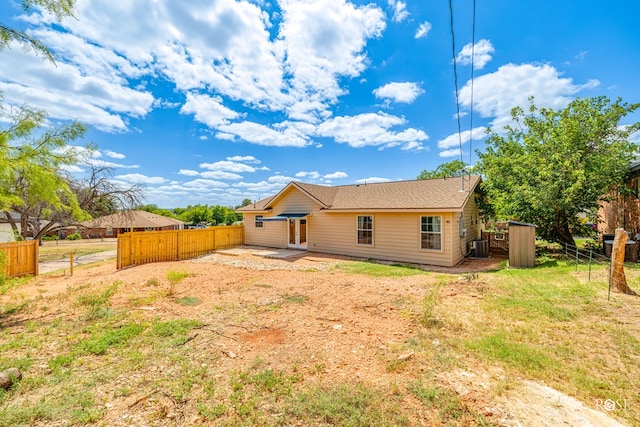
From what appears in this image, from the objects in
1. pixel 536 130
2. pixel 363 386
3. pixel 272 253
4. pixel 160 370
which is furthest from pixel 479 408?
pixel 536 130

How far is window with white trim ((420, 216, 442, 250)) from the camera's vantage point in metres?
11.7

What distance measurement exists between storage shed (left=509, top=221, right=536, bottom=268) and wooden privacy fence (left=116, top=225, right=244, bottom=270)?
607 inches

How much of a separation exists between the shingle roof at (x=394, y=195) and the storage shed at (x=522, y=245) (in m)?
2.30

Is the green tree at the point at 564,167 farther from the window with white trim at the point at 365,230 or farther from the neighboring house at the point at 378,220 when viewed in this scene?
the window with white trim at the point at 365,230

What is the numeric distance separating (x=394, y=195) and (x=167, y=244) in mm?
12017

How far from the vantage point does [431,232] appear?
11.9 metres

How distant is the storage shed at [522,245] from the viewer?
34.5ft

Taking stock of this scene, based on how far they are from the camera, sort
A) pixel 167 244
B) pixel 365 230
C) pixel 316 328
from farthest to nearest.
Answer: pixel 365 230
pixel 167 244
pixel 316 328

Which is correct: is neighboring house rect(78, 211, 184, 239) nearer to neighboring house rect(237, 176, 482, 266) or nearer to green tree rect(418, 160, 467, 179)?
neighboring house rect(237, 176, 482, 266)

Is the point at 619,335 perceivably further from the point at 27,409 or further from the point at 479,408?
the point at 27,409

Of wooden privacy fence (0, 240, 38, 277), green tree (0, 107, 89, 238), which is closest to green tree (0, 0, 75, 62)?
green tree (0, 107, 89, 238)

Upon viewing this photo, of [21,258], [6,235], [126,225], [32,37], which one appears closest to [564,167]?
[32,37]

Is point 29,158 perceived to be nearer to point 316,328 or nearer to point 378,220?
point 316,328

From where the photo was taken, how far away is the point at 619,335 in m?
4.48
